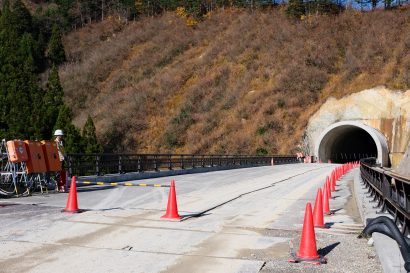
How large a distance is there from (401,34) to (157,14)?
57092 millimetres

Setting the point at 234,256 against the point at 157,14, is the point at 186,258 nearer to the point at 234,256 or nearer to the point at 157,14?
the point at 234,256

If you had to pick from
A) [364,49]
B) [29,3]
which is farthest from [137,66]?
[29,3]

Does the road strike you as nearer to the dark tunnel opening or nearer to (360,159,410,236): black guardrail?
(360,159,410,236): black guardrail

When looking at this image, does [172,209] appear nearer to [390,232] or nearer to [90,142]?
[390,232]

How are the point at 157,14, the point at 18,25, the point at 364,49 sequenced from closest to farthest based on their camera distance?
the point at 364,49
the point at 18,25
the point at 157,14

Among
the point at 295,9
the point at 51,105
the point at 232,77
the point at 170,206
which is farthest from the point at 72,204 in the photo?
the point at 295,9

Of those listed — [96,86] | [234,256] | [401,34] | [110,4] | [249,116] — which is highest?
[110,4]

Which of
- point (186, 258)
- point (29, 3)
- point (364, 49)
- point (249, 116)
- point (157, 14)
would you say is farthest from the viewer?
point (29, 3)

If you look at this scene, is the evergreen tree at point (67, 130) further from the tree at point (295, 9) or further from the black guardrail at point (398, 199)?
the tree at point (295, 9)

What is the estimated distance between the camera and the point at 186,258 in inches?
278

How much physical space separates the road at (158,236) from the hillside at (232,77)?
48066mm

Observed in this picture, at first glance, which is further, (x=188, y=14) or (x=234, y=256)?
(x=188, y=14)

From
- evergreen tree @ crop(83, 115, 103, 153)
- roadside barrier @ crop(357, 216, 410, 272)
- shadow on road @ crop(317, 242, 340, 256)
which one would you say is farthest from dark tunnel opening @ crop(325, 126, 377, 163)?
shadow on road @ crop(317, 242, 340, 256)

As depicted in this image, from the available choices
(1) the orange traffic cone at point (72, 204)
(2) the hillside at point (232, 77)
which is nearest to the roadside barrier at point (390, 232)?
(1) the orange traffic cone at point (72, 204)
